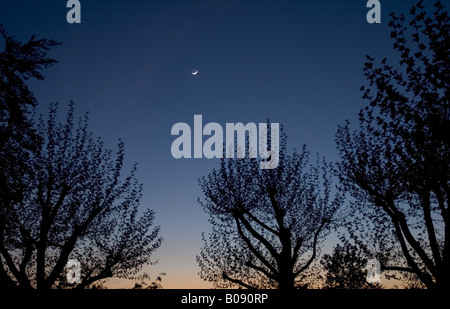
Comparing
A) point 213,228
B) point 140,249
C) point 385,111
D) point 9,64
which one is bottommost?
point 140,249

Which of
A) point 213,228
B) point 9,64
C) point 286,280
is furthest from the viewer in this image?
point 213,228

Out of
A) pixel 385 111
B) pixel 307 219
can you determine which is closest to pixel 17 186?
pixel 385 111

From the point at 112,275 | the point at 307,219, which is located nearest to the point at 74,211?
the point at 112,275

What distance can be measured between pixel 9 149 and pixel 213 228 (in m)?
19.7

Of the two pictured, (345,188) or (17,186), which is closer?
(17,186)

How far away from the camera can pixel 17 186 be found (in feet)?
38.9

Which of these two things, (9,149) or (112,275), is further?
(112,275)

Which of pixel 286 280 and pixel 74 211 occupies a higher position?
pixel 74 211

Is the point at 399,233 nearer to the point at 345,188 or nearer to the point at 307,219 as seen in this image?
the point at 345,188

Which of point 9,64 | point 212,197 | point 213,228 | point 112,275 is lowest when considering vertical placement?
point 112,275

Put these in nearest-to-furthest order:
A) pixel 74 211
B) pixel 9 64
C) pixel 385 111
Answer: pixel 9 64, pixel 385 111, pixel 74 211

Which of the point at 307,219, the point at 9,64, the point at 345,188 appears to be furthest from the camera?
the point at 307,219
